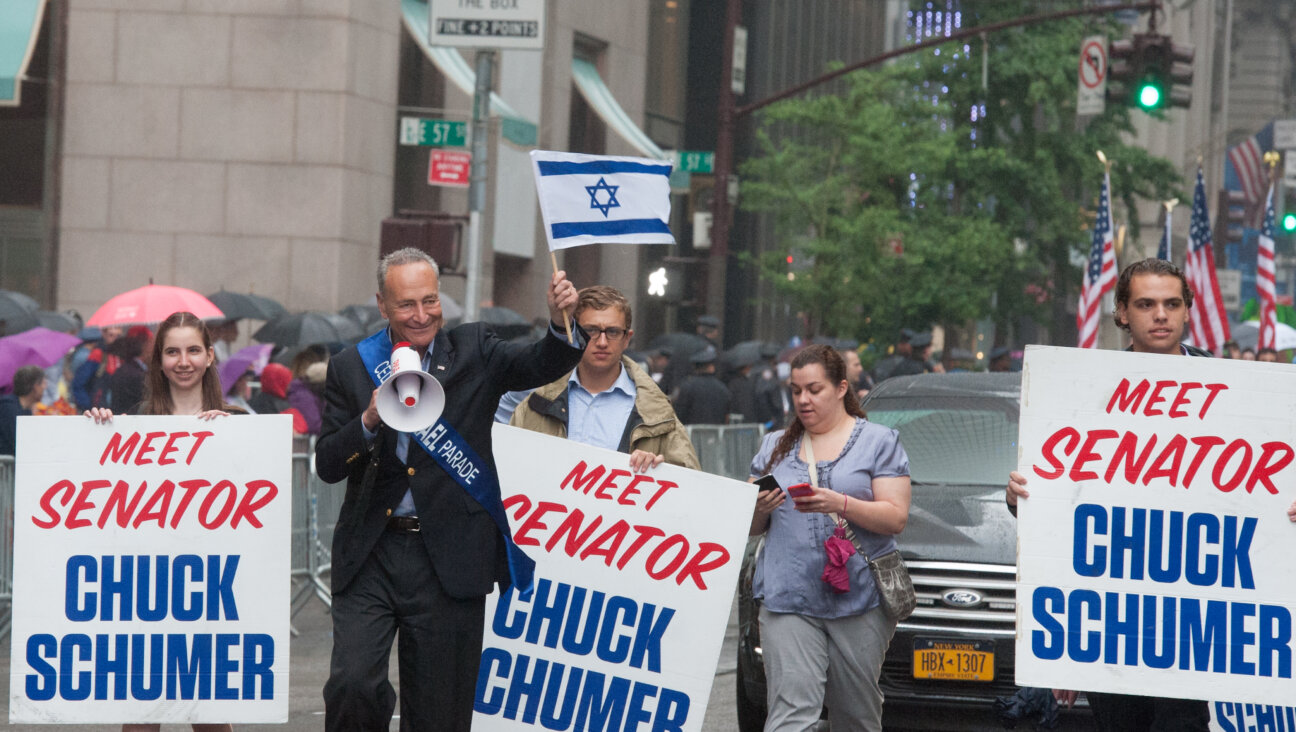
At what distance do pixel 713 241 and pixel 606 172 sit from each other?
16.1m

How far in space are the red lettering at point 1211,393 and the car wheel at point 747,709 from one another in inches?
110

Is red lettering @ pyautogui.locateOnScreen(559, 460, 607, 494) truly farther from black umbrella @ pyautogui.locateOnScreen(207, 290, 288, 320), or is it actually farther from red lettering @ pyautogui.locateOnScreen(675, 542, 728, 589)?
black umbrella @ pyautogui.locateOnScreen(207, 290, 288, 320)

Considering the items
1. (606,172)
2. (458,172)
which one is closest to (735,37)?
(458,172)

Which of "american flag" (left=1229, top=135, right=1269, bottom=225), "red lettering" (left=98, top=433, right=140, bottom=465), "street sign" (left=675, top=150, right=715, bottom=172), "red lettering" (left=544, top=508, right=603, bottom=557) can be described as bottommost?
"red lettering" (left=544, top=508, right=603, bottom=557)

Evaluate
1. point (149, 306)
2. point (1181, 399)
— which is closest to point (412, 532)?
point (1181, 399)

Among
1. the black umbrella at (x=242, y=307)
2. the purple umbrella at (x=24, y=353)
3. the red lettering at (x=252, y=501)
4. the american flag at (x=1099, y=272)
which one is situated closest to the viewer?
the red lettering at (x=252, y=501)

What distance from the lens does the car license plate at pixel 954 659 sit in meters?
7.83

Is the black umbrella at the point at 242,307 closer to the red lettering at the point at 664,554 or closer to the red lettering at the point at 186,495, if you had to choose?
the red lettering at the point at 186,495

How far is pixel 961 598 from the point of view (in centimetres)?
793

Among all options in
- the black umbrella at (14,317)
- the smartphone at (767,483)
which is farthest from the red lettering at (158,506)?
the black umbrella at (14,317)

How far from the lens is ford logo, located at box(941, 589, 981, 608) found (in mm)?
7922

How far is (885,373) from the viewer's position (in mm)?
22219

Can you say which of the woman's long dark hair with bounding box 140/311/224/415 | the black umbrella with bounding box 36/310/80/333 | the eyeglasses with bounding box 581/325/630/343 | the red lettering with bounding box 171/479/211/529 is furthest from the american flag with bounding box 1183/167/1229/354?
the red lettering with bounding box 171/479/211/529

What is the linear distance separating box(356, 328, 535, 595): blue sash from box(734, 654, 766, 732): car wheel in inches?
102
